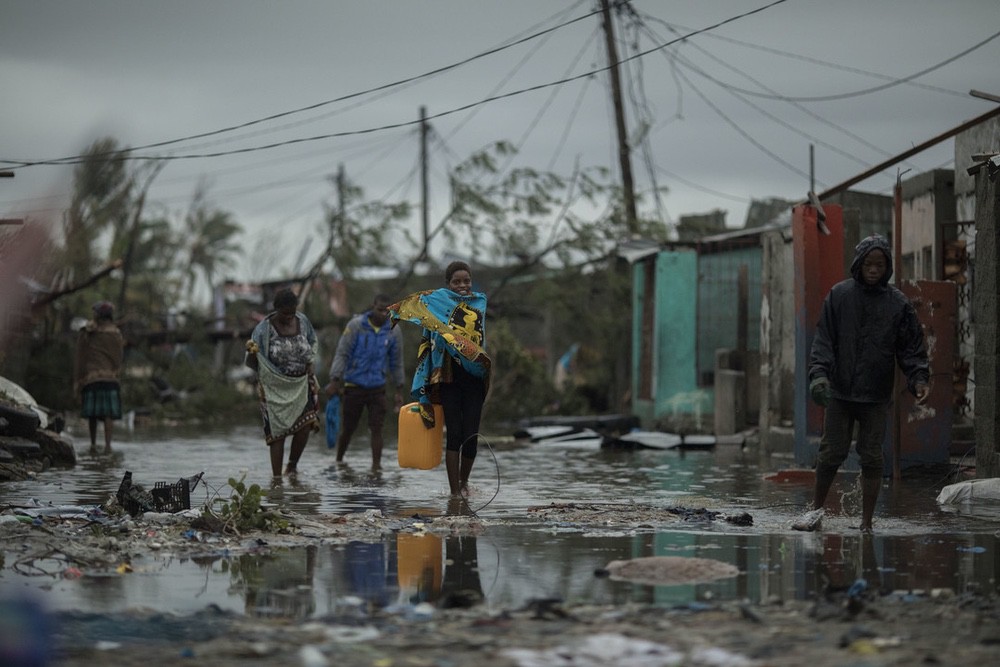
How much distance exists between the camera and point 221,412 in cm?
A: 2800

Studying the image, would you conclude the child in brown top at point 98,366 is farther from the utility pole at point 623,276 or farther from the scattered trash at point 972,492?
the utility pole at point 623,276

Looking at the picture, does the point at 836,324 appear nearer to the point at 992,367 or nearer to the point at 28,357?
the point at 992,367

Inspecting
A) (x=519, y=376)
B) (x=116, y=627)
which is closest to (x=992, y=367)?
(x=116, y=627)

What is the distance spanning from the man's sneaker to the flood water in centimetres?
7

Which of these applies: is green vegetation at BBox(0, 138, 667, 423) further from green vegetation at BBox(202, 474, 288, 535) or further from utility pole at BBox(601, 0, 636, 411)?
green vegetation at BBox(202, 474, 288, 535)

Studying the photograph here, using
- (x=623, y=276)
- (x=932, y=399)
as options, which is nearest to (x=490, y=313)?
(x=623, y=276)

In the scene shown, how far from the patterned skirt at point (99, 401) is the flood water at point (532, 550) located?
354 centimetres

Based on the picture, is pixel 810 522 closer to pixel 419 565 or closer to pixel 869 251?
pixel 869 251

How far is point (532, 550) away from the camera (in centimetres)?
794

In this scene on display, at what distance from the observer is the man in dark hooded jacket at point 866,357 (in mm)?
8812

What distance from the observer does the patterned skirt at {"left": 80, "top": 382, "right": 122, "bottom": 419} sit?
57.6 feet

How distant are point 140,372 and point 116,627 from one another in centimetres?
2607

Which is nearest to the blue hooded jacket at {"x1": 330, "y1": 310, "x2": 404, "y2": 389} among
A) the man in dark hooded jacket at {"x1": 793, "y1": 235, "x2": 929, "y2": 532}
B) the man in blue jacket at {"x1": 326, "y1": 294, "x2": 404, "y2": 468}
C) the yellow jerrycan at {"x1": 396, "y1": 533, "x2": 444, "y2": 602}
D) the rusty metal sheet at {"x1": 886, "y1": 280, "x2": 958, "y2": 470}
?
the man in blue jacket at {"x1": 326, "y1": 294, "x2": 404, "y2": 468}

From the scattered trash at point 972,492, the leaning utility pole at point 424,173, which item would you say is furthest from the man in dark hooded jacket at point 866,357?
the leaning utility pole at point 424,173
